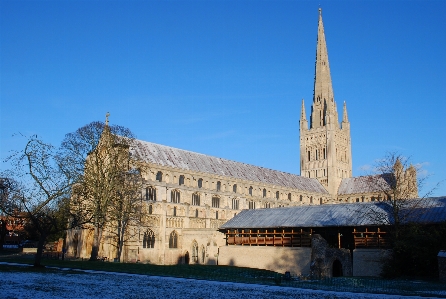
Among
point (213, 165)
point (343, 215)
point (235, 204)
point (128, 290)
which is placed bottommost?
point (128, 290)

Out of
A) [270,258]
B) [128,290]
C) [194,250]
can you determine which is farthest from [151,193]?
[128,290]

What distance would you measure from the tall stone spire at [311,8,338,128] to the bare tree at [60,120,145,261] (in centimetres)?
6254

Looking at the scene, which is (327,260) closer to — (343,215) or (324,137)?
(343,215)

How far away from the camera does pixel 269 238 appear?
44062mm

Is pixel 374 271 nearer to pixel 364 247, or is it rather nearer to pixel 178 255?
pixel 364 247

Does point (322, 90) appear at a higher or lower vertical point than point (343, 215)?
higher

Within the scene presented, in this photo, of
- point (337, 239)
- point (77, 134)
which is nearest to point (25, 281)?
point (77, 134)

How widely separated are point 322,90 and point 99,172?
226ft

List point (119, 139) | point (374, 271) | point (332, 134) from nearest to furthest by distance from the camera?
point (374, 271)
point (119, 139)
point (332, 134)

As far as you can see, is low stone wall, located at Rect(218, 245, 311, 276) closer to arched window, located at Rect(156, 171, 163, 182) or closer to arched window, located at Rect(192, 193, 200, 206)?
arched window, located at Rect(156, 171, 163, 182)

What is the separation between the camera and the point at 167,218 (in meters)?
58.6

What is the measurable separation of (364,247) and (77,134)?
91.2ft

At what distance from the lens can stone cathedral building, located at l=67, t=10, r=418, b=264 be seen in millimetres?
55656

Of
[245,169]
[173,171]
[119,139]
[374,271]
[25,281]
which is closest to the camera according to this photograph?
[25,281]
